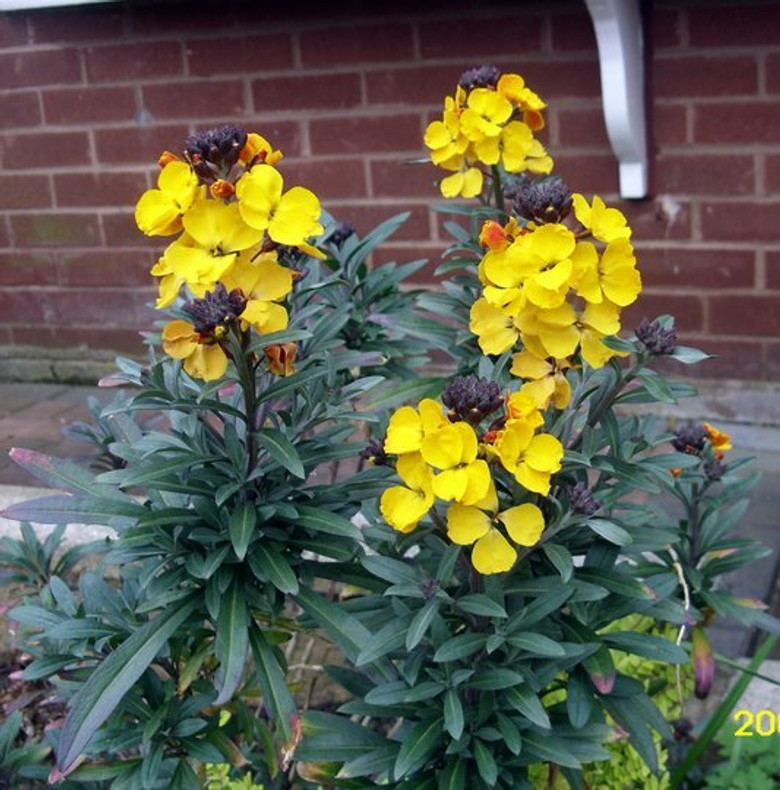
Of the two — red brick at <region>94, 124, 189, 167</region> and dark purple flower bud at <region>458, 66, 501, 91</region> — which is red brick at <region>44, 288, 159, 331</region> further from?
dark purple flower bud at <region>458, 66, 501, 91</region>

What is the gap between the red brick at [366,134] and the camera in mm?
3740

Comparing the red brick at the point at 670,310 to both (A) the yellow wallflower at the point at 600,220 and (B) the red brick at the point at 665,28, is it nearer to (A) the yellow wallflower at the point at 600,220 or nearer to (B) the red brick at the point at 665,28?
(B) the red brick at the point at 665,28

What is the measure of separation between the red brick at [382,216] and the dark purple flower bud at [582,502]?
2.46 metres

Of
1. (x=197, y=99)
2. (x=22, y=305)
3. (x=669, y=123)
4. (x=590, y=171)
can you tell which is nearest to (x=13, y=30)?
(x=197, y=99)

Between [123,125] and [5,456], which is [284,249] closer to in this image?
[5,456]

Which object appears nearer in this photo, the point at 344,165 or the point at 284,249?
the point at 284,249

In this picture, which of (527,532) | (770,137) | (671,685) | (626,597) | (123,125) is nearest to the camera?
(527,532)

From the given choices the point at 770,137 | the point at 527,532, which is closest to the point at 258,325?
the point at 527,532

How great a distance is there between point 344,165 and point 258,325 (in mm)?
2622

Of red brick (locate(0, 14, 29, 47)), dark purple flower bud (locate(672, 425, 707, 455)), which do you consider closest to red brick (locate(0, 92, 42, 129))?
red brick (locate(0, 14, 29, 47))

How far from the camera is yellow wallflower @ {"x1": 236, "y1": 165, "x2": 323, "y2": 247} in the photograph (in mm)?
1294

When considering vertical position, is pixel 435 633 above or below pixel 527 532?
below

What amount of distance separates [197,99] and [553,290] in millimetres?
2993

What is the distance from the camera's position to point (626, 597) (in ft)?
5.29
